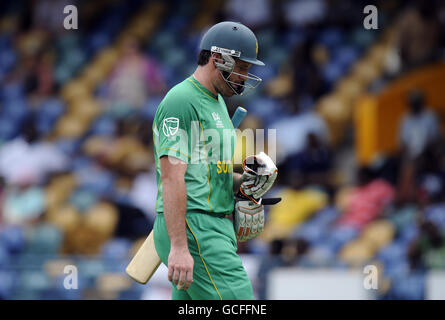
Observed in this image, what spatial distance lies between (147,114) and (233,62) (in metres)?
8.23

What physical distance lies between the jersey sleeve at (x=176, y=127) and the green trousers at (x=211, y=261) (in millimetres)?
342

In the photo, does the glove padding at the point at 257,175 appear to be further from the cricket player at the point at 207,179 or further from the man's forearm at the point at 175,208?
the man's forearm at the point at 175,208

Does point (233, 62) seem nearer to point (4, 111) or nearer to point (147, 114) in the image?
point (147, 114)

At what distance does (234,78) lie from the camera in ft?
14.7

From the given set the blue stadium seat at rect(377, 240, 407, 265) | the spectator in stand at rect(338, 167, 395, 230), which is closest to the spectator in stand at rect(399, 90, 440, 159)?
the spectator in stand at rect(338, 167, 395, 230)

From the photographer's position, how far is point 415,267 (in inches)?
331

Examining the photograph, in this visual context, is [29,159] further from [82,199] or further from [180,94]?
[180,94]

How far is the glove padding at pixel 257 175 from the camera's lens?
452 centimetres

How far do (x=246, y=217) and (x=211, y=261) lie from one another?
417 mm

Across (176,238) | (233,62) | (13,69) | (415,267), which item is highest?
(13,69)

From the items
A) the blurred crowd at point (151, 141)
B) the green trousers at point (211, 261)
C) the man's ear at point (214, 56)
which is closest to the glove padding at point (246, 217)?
the green trousers at point (211, 261)

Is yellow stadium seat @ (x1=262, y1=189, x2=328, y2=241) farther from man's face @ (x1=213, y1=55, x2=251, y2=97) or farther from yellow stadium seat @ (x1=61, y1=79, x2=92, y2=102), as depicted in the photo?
man's face @ (x1=213, y1=55, x2=251, y2=97)

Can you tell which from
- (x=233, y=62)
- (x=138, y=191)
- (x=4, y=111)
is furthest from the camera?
(x=4, y=111)
